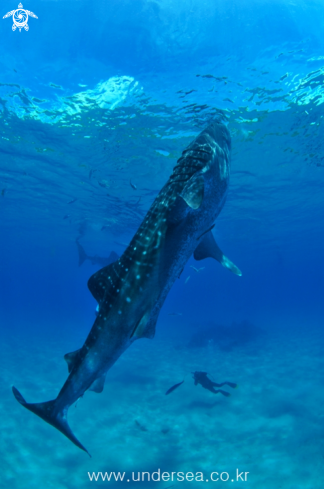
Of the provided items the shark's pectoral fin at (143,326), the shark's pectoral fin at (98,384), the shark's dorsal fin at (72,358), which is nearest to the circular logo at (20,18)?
the shark's dorsal fin at (72,358)

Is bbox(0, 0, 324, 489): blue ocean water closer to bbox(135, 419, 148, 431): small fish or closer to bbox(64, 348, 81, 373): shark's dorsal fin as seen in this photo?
bbox(135, 419, 148, 431): small fish

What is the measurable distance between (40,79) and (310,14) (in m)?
10.9

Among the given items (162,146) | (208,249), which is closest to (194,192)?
(208,249)

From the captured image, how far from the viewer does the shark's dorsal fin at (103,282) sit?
2.15 metres

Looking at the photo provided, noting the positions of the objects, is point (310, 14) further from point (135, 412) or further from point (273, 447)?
point (135, 412)

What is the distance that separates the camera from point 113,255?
19562mm

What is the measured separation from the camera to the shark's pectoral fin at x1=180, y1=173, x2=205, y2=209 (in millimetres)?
1890

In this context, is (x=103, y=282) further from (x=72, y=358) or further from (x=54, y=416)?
(x=54, y=416)

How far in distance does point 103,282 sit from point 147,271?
45 cm

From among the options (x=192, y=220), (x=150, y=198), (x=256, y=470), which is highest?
(x=150, y=198)

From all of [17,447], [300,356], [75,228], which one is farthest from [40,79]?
[75,228]

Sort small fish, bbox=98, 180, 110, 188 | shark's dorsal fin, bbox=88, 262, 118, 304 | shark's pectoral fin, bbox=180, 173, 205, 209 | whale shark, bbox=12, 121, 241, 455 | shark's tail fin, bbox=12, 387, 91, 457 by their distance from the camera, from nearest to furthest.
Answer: shark's pectoral fin, bbox=180, 173, 205, 209, whale shark, bbox=12, 121, 241, 455, shark's dorsal fin, bbox=88, 262, 118, 304, shark's tail fin, bbox=12, 387, 91, 457, small fish, bbox=98, 180, 110, 188

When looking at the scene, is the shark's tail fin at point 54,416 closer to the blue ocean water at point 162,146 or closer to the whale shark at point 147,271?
the whale shark at point 147,271

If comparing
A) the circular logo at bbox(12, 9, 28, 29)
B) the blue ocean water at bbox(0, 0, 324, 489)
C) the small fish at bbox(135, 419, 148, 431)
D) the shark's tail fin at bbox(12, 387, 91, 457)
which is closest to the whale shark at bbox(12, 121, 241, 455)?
the shark's tail fin at bbox(12, 387, 91, 457)
